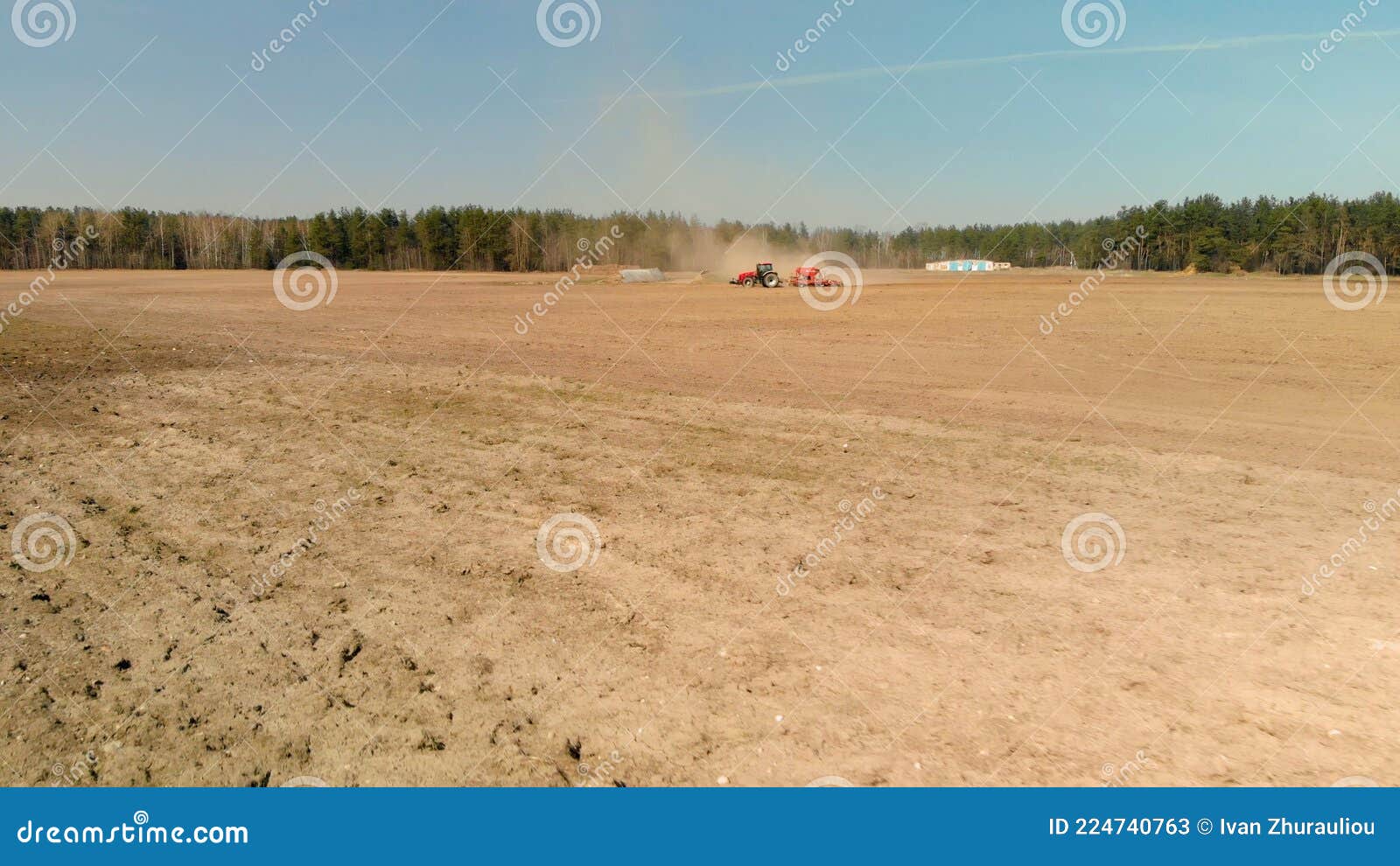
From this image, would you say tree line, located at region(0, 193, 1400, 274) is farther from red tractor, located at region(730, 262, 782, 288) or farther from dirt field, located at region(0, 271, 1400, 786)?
dirt field, located at region(0, 271, 1400, 786)

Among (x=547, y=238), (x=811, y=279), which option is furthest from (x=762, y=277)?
(x=547, y=238)

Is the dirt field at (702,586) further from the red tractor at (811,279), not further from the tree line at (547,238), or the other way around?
the tree line at (547,238)

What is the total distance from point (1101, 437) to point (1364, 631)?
227 inches

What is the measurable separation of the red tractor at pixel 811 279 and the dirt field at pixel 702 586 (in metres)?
33.6

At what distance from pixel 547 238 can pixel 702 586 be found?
99656 mm

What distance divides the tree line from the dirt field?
6928 cm

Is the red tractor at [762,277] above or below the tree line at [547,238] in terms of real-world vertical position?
below

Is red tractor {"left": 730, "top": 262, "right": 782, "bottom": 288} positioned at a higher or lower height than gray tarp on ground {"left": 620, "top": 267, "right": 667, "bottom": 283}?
lower

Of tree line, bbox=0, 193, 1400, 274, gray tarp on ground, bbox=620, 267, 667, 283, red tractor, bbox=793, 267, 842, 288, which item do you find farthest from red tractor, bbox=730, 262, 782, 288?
tree line, bbox=0, 193, 1400, 274

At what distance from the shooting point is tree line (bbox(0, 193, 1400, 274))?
80.9 metres

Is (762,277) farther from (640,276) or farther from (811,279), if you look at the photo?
(640,276)

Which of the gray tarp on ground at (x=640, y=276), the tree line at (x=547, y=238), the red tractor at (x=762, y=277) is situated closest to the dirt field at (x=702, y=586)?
the red tractor at (x=762, y=277)

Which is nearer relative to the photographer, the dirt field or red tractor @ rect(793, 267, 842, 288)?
the dirt field

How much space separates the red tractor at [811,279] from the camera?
4741 centimetres
